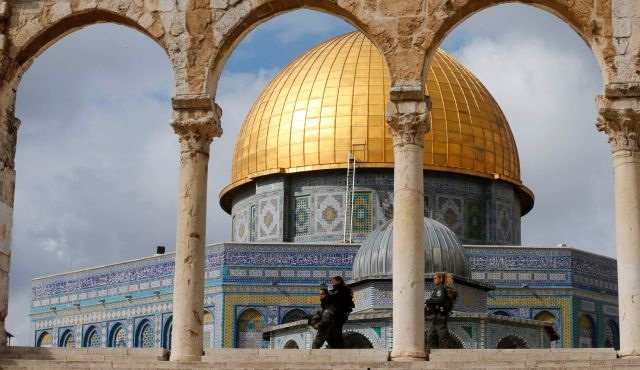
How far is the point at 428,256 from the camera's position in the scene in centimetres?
3278

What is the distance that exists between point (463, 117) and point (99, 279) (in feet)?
36.2

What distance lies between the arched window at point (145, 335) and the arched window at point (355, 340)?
35.5ft

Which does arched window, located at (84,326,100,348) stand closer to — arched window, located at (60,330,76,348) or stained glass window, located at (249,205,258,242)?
arched window, located at (60,330,76,348)

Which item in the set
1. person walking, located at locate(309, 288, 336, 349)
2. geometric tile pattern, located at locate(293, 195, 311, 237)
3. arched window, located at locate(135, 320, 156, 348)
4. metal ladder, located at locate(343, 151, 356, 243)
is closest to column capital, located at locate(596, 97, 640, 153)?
person walking, located at locate(309, 288, 336, 349)

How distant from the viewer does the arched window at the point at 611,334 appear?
4009 centimetres

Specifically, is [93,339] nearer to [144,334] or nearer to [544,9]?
[144,334]

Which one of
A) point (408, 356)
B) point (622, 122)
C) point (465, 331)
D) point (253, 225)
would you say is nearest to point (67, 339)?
point (253, 225)

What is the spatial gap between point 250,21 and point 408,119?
2.59 m

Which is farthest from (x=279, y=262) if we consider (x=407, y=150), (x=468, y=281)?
(x=407, y=150)

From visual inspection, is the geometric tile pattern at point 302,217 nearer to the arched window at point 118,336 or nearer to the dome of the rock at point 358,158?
the dome of the rock at point 358,158

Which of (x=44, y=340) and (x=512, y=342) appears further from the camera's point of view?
(x=44, y=340)

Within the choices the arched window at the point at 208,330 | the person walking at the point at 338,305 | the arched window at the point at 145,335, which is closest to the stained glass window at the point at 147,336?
the arched window at the point at 145,335

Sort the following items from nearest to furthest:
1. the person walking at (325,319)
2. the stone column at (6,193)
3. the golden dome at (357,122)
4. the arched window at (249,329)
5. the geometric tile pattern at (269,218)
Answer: the person walking at (325,319)
the stone column at (6,193)
the arched window at (249,329)
the golden dome at (357,122)
the geometric tile pattern at (269,218)

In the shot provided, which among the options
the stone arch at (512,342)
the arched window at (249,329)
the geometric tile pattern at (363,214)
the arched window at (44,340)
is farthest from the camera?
the arched window at (44,340)
